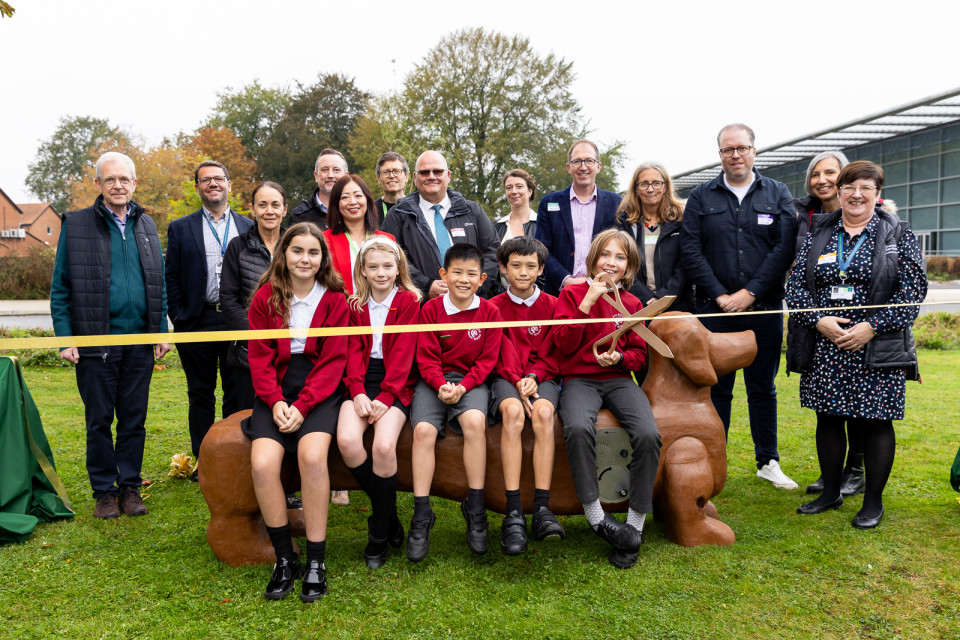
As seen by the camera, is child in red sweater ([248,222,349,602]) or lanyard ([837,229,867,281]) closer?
child in red sweater ([248,222,349,602])

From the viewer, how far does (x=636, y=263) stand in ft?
12.6

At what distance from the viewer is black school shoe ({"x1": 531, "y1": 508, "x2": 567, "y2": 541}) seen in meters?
3.19

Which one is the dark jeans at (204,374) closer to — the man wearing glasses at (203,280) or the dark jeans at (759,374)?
the man wearing glasses at (203,280)

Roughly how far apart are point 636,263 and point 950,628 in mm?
2278

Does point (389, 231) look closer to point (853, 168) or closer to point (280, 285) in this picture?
point (280, 285)

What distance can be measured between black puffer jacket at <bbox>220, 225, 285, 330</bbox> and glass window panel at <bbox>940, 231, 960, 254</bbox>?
27.9 meters

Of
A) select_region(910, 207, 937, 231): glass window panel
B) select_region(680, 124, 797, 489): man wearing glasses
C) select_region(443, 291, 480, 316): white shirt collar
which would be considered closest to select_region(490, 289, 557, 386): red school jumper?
select_region(443, 291, 480, 316): white shirt collar

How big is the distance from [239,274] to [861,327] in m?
3.92

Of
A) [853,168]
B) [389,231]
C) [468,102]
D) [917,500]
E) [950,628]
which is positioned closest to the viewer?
[950,628]

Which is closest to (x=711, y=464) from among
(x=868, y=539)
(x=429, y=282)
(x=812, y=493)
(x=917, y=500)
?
(x=868, y=539)

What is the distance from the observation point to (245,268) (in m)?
4.23

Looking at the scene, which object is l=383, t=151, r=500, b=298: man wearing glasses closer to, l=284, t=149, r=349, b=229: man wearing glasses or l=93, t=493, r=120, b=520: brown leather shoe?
l=284, t=149, r=349, b=229: man wearing glasses

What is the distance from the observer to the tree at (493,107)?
25.8m


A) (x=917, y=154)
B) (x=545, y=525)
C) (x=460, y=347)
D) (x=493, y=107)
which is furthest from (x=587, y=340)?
(x=917, y=154)
